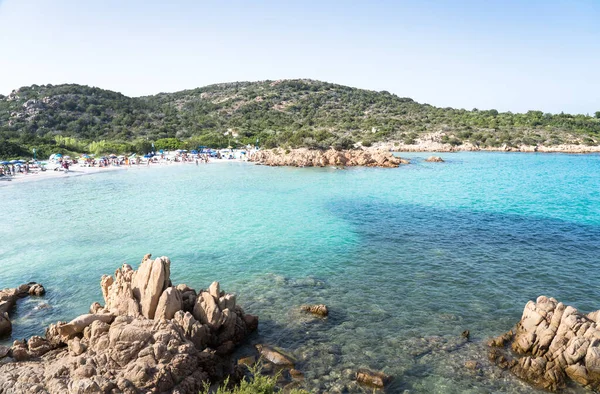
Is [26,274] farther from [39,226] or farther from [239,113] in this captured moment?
[239,113]

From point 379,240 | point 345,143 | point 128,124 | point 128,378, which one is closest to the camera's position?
point 128,378

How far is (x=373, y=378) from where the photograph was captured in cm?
914

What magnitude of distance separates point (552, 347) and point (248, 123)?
3742 inches

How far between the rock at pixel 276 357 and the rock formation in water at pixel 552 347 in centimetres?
538

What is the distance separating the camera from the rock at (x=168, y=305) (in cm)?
→ 1017

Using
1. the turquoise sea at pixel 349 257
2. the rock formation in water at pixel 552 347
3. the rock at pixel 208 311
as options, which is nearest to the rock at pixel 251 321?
the turquoise sea at pixel 349 257

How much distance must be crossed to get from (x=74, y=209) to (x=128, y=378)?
25.2m

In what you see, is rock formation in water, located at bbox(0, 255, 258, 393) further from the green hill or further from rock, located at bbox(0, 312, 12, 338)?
the green hill

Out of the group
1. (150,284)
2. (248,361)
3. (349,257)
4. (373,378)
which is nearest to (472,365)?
(373,378)

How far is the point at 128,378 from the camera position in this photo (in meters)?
8.02

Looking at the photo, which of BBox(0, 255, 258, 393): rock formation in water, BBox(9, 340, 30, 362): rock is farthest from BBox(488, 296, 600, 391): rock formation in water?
BBox(9, 340, 30, 362): rock

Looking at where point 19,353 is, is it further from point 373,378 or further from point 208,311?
point 373,378

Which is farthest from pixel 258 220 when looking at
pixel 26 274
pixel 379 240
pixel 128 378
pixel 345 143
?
pixel 345 143

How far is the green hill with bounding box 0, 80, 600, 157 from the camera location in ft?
234
